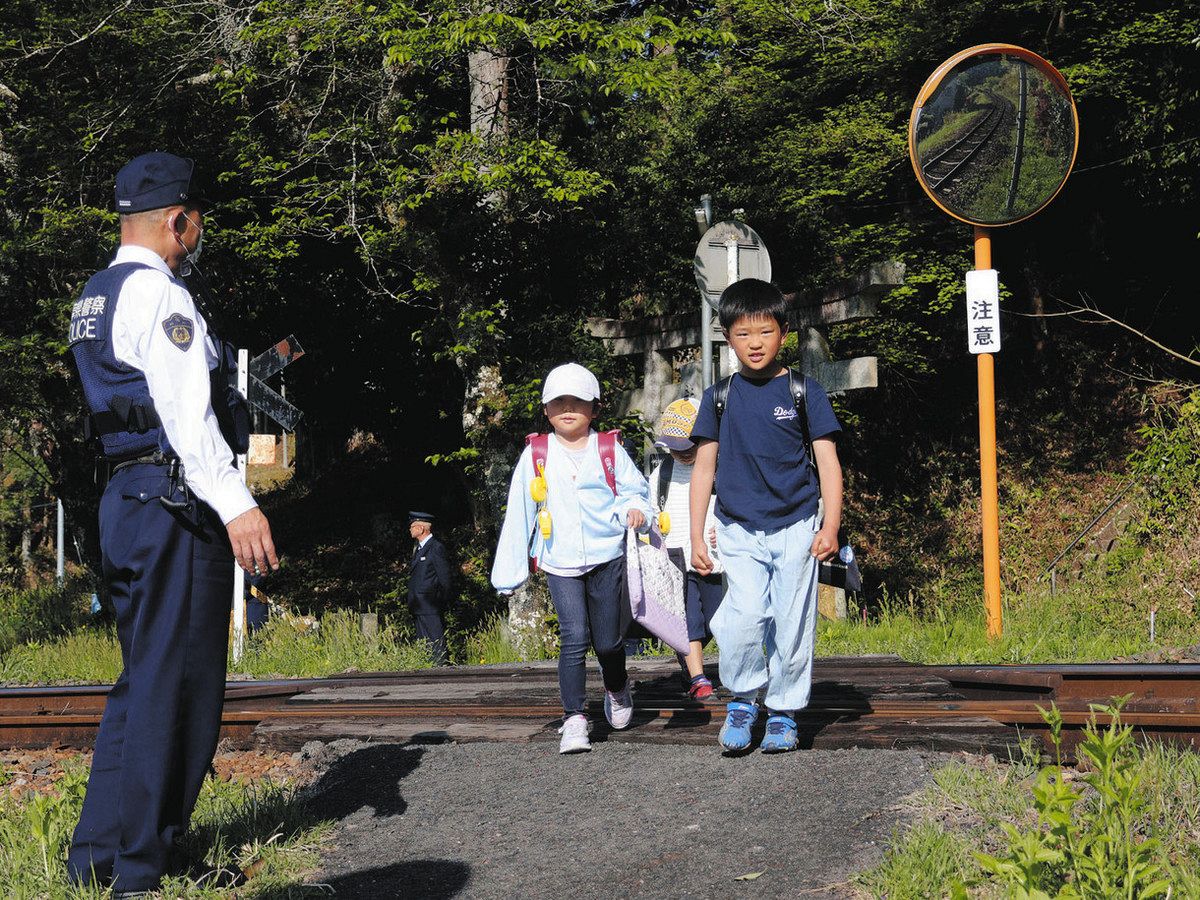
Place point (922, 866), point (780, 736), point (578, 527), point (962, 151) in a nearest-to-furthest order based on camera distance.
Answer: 1. point (922, 866)
2. point (780, 736)
3. point (578, 527)
4. point (962, 151)

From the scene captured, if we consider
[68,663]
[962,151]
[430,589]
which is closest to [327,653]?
[430,589]

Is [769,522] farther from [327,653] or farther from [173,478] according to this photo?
[327,653]

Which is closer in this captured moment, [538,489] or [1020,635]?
[538,489]

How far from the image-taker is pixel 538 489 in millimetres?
6094

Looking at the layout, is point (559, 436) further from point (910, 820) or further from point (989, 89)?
point (989, 89)

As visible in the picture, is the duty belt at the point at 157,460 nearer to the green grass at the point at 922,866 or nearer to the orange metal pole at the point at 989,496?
the green grass at the point at 922,866

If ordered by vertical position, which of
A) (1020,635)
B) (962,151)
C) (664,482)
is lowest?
(1020,635)

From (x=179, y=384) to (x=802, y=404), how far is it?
2.67 m

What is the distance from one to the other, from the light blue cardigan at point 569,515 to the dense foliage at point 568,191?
25.7 ft

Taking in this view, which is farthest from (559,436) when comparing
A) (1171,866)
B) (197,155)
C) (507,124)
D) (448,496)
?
(448,496)

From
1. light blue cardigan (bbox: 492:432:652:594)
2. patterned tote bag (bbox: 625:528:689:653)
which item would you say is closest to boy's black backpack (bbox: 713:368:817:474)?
light blue cardigan (bbox: 492:432:652:594)

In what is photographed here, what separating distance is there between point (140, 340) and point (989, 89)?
8.29m

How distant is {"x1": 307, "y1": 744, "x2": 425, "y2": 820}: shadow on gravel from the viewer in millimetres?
5086

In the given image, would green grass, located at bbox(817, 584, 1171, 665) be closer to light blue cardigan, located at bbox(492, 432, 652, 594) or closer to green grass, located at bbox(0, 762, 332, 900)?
light blue cardigan, located at bbox(492, 432, 652, 594)
